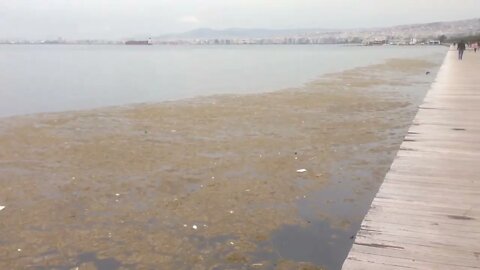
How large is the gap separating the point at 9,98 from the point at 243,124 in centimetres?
1444

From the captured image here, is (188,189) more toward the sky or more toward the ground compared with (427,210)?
more toward the ground

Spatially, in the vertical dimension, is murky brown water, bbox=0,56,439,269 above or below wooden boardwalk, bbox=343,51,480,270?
below

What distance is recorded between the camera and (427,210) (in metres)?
5.56

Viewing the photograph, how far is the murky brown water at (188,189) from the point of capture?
594 centimetres

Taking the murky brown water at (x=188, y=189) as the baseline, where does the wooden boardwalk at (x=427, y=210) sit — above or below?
above

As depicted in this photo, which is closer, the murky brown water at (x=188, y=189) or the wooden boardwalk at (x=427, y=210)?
the wooden boardwalk at (x=427, y=210)

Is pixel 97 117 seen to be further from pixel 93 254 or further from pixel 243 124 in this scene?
pixel 93 254

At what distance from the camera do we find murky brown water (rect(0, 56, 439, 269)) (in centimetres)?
594

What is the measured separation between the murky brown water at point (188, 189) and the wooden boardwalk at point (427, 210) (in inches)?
33.7

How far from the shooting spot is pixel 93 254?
5840 mm

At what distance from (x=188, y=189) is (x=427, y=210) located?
414cm

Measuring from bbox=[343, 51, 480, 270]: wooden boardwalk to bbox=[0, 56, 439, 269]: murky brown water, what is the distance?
2.81ft

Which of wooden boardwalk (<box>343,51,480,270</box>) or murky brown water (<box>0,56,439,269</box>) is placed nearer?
wooden boardwalk (<box>343,51,480,270</box>)

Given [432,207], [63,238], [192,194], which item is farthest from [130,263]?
[432,207]
